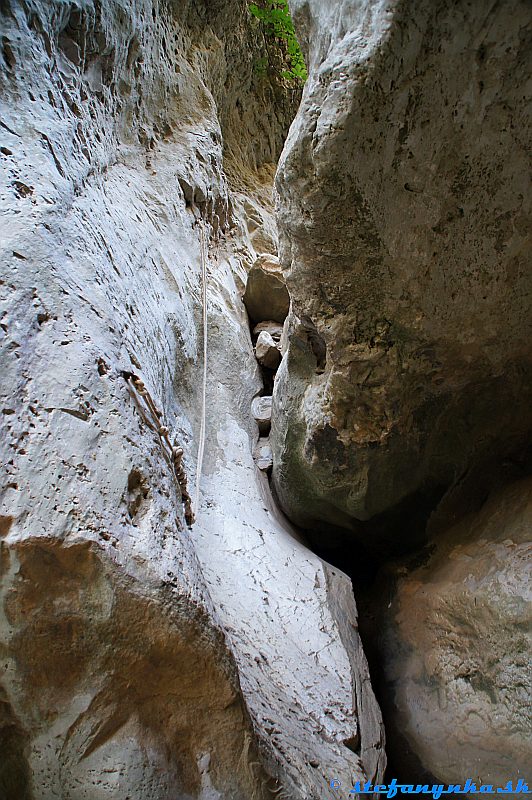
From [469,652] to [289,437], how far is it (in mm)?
1080

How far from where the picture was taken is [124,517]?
1.25m

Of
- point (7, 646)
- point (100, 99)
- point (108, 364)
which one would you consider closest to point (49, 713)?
point (7, 646)

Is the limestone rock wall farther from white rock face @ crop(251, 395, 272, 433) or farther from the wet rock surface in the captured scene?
the wet rock surface

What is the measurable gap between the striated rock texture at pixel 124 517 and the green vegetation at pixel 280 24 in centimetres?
173

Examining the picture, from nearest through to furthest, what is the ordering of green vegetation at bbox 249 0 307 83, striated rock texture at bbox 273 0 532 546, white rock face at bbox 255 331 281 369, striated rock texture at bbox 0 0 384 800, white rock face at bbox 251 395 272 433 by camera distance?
striated rock texture at bbox 0 0 384 800 < striated rock texture at bbox 273 0 532 546 < white rock face at bbox 251 395 272 433 < white rock face at bbox 255 331 281 369 < green vegetation at bbox 249 0 307 83

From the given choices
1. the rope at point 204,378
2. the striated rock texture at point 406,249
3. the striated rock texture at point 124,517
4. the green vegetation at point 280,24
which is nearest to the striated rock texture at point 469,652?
the striated rock texture at point 124,517

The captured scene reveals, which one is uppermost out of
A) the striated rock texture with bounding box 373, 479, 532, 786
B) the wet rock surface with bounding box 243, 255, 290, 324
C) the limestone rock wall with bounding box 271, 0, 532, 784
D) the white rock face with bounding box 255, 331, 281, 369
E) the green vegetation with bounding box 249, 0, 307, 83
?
the green vegetation with bounding box 249, 0, 307, 83

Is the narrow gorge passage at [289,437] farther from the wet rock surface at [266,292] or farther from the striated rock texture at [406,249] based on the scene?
the wet rock surface at [266,292]

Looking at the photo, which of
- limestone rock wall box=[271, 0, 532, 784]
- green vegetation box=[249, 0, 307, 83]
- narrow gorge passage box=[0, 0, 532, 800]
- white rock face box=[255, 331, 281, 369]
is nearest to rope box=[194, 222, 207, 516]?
narrow gorge passage box=[0, 0, 532, 800]

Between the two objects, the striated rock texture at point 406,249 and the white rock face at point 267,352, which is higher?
the white rock face at point 267,352

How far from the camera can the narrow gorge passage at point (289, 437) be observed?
113cm

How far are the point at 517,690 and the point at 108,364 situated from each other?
1651 mm

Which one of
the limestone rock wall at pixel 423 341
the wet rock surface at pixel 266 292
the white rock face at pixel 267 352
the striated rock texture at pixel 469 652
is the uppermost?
the wet rock surface at pixel 266 292

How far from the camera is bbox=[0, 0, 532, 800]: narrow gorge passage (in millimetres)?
1126
